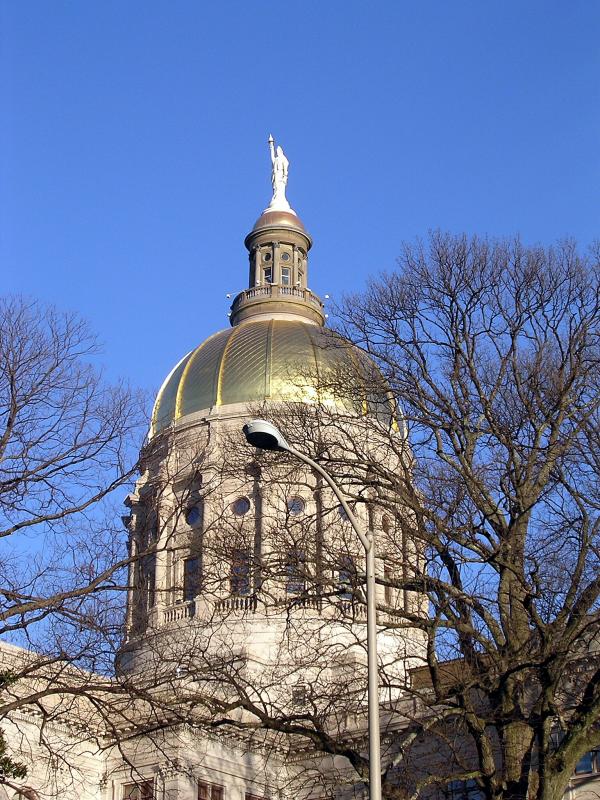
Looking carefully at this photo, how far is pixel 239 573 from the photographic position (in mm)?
21656

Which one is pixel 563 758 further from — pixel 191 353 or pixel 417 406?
pixel 191 353

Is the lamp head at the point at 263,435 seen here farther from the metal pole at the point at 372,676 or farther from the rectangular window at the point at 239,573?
the rectangular window at the point at 239,573

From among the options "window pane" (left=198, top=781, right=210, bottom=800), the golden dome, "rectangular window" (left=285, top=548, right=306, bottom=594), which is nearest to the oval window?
the golden dome

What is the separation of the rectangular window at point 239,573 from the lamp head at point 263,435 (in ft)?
20.1

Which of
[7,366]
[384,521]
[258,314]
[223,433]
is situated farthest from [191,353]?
[7,366]

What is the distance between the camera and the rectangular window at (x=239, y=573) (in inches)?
831

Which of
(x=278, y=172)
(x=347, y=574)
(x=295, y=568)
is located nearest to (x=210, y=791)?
(x=347, y=574)

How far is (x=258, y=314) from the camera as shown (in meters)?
65.3

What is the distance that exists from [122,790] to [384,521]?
62.6 ft

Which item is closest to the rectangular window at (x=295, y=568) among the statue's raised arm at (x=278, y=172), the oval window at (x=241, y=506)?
the oval window at (x=241, y=506)

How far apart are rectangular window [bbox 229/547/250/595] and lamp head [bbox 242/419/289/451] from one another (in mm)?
6128

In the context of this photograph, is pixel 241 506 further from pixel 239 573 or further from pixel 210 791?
pixel 239 573

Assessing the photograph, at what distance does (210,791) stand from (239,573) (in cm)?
2159

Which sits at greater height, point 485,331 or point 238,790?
point 485,331
